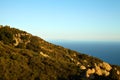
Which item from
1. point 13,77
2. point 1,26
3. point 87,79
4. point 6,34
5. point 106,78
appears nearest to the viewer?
point 13,77

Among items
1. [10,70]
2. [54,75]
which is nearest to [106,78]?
[54,75]

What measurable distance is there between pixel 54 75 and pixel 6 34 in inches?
1077

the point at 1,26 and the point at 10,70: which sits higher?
the point at 1,26

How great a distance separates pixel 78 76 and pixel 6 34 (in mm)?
27969

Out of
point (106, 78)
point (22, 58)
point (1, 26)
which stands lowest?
point (106, 78)

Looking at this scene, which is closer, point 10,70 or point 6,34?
point 10,70

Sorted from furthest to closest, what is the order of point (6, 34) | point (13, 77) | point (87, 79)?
point (6, 34) < point (87, 79) < point (13, 77)

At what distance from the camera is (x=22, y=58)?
137 ft

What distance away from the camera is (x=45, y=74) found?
37625 mm

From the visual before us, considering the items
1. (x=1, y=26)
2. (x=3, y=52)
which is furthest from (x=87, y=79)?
(x=1, y=26)

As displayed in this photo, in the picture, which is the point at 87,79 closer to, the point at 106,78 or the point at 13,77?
the point at 106,78

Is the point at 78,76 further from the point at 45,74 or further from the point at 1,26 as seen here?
the point at 1,26

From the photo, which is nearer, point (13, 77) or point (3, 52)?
point (13, 77)

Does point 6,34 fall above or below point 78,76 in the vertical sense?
above
